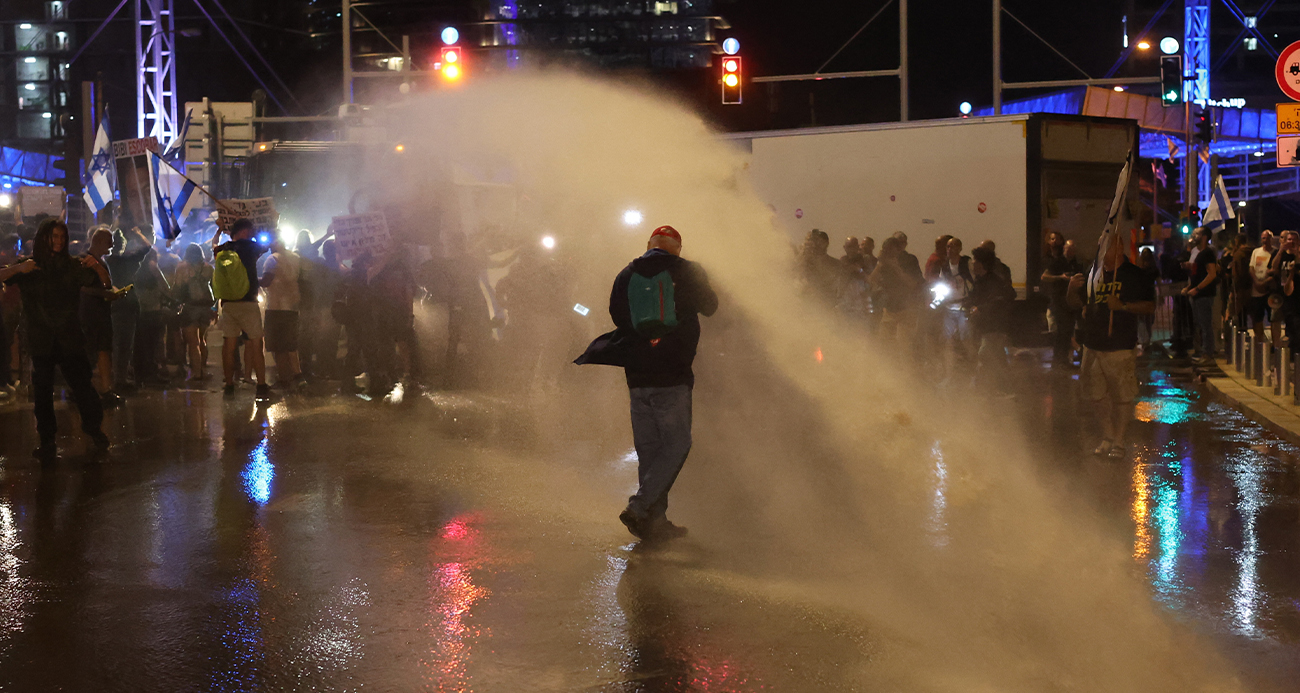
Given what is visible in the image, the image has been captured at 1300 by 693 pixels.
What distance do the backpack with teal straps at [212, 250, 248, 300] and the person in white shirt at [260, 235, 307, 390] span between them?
0.56 metres

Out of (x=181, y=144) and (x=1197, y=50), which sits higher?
(x=1197, y=50)

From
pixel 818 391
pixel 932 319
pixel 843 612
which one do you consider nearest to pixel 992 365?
pixel 932 319

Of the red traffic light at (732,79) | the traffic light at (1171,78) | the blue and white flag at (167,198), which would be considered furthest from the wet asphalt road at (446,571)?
the traffic light at (1171,78)

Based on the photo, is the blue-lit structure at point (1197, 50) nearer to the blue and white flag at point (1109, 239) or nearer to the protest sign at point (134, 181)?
the blue and white flag at point (1109, 239)

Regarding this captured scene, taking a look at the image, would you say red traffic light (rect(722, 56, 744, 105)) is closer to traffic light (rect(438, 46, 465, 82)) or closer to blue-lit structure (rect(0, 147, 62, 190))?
traffic light (rect(438, 46, 465, 82))

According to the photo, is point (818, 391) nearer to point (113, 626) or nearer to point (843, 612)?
point (843, 612)

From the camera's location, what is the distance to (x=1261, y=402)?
12.7 m

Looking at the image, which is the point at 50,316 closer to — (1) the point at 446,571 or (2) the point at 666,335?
(1) the point at 446,571

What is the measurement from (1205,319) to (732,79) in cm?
914

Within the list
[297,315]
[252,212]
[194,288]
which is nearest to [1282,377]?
[297,315]

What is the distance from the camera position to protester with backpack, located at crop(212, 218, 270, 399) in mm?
13742

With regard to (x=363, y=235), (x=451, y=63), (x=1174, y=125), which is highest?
(x=451, y=63)

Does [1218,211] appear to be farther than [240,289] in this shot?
Yes

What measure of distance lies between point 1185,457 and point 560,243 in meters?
7.51
